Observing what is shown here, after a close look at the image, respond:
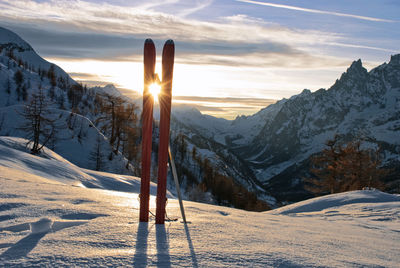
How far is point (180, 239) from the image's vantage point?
439cm

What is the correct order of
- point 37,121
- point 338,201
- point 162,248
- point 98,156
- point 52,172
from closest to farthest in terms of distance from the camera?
1. point 162,248
2. point 338,201
3. point 52,172
4. point 37,121
5. point 98,156

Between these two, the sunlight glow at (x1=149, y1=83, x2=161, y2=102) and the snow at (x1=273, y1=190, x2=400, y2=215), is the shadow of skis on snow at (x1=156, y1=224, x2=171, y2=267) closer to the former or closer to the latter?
the sunlight glow at (x1=149, y1=83, x2=161, y2=102)

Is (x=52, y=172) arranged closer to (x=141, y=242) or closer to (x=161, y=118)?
(x=161, y=118)

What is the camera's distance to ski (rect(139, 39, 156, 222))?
547 centimetres

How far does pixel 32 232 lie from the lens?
4160mm

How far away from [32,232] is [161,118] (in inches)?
101

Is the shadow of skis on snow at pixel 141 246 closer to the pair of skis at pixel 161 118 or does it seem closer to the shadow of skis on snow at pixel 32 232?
the pair of skis at pixel 161 118

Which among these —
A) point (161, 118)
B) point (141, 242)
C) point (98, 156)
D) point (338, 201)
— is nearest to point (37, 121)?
point (98, 156)

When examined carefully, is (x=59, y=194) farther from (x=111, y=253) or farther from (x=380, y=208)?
(x=380, y=208)

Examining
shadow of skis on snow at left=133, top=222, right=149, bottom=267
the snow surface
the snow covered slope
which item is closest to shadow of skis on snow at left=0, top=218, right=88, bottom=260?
the snow surface

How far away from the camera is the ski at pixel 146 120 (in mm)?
5473

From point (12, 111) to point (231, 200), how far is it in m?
68.9

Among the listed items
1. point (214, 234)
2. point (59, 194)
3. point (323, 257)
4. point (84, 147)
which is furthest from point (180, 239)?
point (84, 147)

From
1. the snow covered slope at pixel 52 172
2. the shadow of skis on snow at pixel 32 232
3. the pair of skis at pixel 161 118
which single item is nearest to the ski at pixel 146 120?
the pair of skis at pixel 161 118
